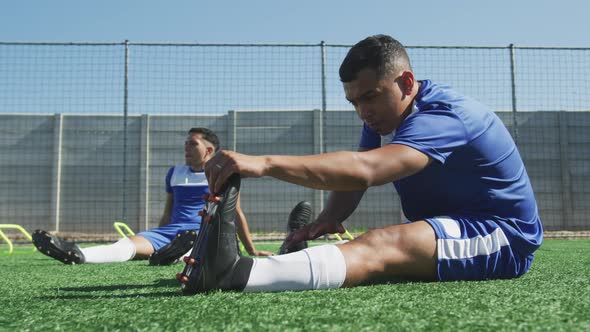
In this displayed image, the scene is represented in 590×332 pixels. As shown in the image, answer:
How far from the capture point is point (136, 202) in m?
8.42

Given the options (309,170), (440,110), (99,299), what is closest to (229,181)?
(309,170)

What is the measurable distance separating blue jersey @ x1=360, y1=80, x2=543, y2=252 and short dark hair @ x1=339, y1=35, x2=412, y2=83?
0.16 metres

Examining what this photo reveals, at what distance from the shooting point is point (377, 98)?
5.77 ft

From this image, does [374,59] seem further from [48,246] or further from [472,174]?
[48,246]

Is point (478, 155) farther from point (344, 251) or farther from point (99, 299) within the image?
point (99, 299)

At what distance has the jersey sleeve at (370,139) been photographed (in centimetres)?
229

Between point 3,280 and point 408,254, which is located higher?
point 408,254

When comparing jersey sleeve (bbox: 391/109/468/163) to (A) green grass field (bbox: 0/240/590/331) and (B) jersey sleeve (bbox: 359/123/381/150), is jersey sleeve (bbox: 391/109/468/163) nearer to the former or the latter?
(A) green grass field (bbox: 0/240/590/331)

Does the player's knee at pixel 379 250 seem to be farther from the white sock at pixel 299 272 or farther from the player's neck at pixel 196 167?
the player's neck at pixel 196 167

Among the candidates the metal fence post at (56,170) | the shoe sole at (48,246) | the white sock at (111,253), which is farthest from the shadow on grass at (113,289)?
the metal fence post at (56,170)

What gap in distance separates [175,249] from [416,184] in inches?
67.8

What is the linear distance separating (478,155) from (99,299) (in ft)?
4.23

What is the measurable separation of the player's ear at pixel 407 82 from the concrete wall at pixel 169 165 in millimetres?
6222

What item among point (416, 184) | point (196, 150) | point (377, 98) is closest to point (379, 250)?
point (416, 184)
